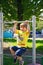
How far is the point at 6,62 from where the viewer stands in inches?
355

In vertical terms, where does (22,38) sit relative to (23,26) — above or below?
below

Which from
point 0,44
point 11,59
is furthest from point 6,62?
point 0,44

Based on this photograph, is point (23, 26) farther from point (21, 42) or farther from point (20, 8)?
point (20, 8)

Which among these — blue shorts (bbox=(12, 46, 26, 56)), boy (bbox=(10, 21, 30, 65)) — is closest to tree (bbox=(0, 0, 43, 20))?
boy (bbox=(10, 21, 30, 65))

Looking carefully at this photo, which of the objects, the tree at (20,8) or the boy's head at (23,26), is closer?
the boy's head at (23,26)

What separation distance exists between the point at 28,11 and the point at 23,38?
5.87m

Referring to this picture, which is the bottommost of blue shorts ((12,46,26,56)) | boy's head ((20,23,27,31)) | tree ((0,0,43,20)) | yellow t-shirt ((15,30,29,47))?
blue shorts ((12,46,26,56))

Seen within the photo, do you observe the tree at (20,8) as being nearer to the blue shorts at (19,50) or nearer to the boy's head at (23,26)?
the boy's head at (23,26)

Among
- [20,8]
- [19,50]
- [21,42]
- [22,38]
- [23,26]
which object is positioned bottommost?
[19,50]

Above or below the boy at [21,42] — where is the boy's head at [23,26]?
above

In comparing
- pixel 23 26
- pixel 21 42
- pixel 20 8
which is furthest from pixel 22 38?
pixel 20 8

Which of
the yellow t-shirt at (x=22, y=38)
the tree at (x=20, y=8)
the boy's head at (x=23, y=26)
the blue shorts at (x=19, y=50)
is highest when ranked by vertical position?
the tree at (x=20, y=8)

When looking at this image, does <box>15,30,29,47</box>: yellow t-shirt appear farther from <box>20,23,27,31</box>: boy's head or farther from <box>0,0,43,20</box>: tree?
<box>0,0,43,20</box>: tree

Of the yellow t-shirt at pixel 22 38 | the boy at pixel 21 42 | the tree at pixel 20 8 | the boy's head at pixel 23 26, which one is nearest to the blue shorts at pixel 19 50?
the boy at pixel 21 42
